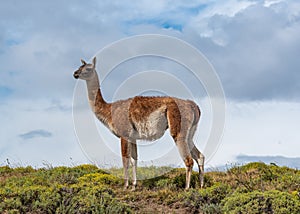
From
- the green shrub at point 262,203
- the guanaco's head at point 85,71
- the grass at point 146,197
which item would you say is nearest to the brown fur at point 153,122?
the guanaco's head at point 85,71

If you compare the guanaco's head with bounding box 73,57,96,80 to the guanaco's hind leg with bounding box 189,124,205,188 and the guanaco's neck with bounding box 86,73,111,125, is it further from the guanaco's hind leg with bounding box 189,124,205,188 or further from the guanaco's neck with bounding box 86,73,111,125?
the guanaco's hind leg with bounding box 189,124,205,188

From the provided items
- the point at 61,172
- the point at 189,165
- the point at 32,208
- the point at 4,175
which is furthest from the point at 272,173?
the point at 4,175

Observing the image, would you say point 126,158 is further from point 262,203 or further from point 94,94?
point 262,203

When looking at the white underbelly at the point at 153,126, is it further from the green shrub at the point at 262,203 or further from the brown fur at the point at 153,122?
the green shrub at the point at 262,203

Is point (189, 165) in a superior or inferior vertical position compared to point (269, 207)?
superior

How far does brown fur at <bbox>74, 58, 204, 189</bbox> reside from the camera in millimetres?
13117

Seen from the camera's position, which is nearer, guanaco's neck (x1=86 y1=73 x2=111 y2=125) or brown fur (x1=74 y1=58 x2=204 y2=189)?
brown fur (x1=74 y1=58 x2=204 y2=189)

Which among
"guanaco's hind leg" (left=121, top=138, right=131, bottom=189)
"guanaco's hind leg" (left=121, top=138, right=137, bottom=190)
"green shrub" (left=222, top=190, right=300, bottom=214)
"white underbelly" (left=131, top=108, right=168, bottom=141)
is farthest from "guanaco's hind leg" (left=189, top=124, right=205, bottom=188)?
"green shrub" (left=222, top=190, right=300, bottom=214)

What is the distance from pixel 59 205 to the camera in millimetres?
10719

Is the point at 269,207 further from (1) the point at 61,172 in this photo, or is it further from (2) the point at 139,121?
(1) the point at 61,172

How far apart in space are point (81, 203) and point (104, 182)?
3040mm

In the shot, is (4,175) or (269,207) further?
(4,175)

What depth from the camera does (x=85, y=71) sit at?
14.3 meters

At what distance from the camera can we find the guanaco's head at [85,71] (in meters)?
14.1
